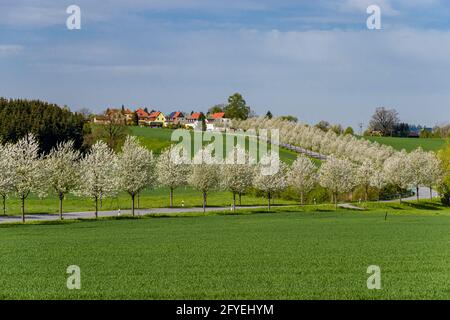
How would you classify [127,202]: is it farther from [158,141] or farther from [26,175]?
[158,141]

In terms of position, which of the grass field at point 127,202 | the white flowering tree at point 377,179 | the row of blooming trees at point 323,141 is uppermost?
the row of blooming trees at point 323,141

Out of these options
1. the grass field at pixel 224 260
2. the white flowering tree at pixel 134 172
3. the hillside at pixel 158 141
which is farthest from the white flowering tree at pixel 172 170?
the hillside at pixel 158 141

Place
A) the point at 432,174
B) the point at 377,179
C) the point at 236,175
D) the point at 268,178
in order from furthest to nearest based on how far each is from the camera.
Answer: the point at 432,174, the point at 377,179, the point at 268,178, the point at 236,175

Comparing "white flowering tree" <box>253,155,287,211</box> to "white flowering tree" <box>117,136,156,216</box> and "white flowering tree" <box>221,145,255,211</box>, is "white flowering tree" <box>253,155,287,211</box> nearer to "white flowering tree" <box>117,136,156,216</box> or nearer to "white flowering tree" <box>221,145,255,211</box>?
"white flowering tree" <box>221,145,255,211</box>

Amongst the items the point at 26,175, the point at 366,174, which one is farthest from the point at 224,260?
the point at 366,174

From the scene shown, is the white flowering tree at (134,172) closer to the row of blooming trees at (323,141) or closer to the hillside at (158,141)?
the row of blooming trees at (323,141)

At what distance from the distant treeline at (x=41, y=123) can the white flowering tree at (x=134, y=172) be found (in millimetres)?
57795

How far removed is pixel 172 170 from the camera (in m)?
90.3

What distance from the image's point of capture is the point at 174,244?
136 feet

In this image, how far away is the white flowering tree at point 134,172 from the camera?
246 feet

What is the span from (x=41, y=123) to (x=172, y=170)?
180 feet

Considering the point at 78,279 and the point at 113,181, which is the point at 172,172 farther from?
the point at 78,279
